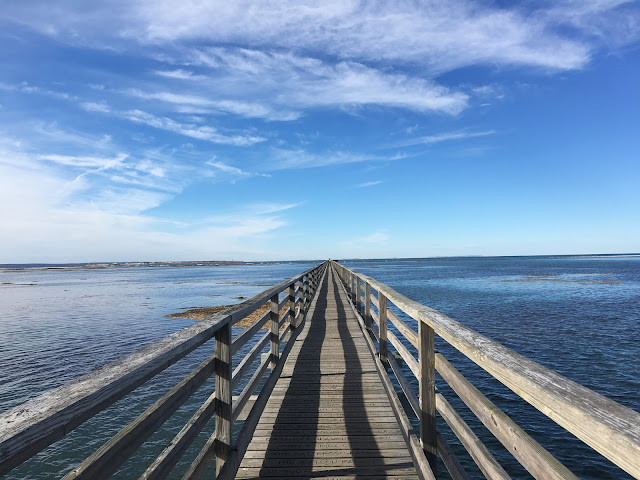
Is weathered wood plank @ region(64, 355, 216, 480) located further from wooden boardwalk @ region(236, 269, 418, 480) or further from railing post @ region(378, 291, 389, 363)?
railing post @ region(378, 291, 389, 363)

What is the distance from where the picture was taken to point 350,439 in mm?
3824

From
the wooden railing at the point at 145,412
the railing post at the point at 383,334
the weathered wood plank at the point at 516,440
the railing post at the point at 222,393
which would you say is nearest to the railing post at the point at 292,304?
the railing post at the point at 383,334

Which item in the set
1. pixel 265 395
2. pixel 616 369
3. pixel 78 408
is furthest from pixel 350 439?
pixel 616 369

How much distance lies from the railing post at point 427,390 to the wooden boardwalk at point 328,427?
362 mm

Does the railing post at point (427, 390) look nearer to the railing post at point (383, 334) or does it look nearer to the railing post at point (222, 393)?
the railing post at point (222, 393)

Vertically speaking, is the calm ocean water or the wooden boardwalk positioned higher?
the wooden boardwalk

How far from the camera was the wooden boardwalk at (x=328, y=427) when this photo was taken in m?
3.28

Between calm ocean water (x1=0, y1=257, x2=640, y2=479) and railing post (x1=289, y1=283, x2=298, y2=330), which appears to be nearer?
calm ocean water (x1=0, y1=257, x2=640, y2=479)

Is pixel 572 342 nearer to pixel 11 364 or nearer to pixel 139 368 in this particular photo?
pixel 139 368

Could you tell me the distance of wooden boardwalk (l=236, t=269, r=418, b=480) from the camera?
10.8ft

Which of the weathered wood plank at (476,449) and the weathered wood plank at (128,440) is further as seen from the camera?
the weathered wood plank at (476,449)

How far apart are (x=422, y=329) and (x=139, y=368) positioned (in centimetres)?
202

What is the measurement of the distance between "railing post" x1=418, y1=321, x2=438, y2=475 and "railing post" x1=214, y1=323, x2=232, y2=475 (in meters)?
1.45

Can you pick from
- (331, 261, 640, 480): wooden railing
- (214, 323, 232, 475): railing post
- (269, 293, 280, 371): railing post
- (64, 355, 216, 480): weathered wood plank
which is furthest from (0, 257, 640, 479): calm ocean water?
(64, 355, 216, 480): weathered wood plank
